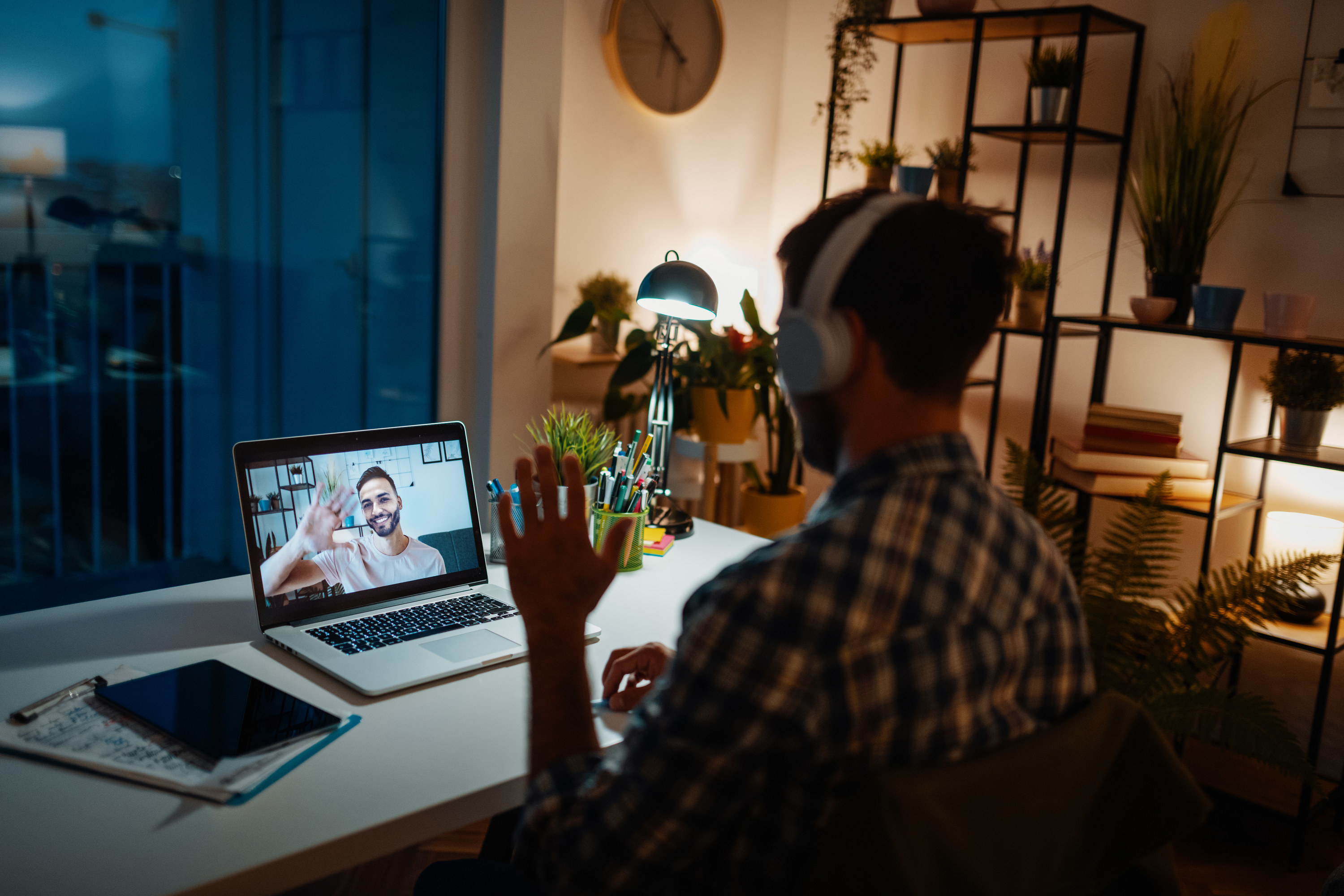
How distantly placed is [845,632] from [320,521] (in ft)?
3.23

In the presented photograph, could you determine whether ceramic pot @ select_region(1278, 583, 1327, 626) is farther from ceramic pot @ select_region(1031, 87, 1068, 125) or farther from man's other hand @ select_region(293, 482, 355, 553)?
man's other hand @ select_region(293, 482, 355, 553)

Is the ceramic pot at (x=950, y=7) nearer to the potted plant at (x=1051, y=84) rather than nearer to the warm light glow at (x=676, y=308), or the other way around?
the potted plant at (x=1051, y=84)

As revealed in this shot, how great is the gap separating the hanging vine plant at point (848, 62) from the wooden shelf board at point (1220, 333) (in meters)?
1.00

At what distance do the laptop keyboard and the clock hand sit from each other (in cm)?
246

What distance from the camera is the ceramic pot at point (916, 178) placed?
9.80 feet

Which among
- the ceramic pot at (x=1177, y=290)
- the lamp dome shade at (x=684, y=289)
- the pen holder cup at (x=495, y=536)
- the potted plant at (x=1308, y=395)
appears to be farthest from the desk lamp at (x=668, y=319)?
the potted plant at (x=1308, y=395)

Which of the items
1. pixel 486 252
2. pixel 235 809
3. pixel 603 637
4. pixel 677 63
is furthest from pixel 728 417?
pixel 235 809

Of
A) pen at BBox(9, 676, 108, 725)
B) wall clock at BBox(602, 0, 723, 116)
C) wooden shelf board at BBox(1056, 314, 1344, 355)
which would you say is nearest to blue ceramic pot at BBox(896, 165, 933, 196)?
wooden shelf board at BBox(1056, 314, 1344, 355)

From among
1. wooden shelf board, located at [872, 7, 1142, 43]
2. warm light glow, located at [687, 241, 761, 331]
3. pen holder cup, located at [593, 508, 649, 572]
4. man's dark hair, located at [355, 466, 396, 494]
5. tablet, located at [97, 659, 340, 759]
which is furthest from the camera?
warm light glow, located at [687, 241, 761, 331]

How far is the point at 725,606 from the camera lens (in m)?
0.75

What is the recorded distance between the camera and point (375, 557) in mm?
1525

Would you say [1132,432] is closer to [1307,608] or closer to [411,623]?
[1307,608]

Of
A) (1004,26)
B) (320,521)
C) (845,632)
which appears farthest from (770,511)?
(845,632)

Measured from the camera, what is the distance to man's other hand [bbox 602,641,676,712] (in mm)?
1284
